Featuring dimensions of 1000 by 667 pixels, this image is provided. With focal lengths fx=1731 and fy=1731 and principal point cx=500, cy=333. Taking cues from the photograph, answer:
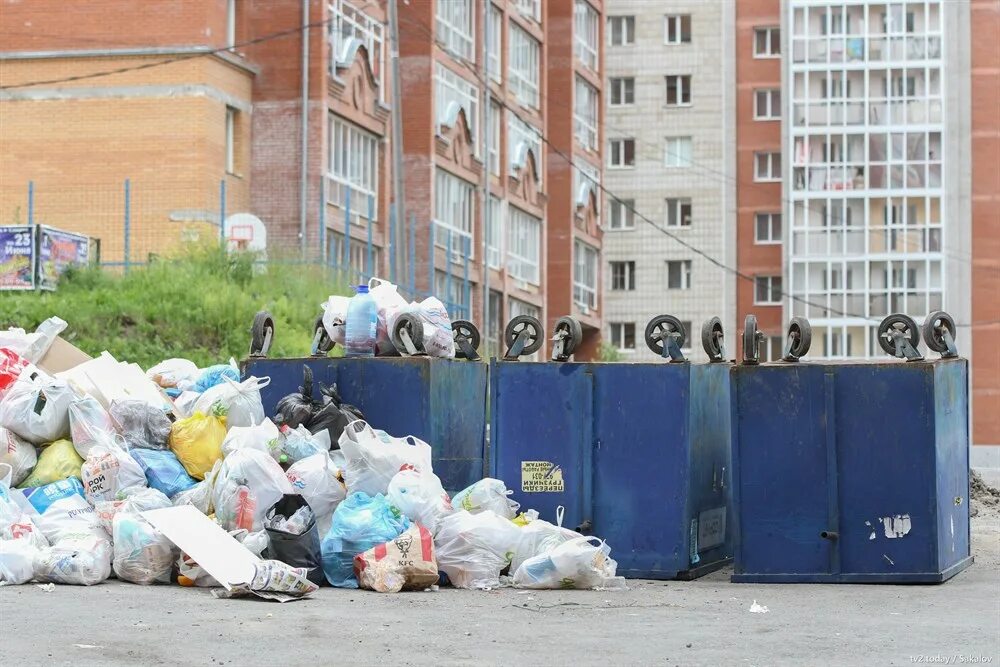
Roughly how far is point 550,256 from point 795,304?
12961mm

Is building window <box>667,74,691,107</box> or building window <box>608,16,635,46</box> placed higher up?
building window <box>608,16,635,46</box>

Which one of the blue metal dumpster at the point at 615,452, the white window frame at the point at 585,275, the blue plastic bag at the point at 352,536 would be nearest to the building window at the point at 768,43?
the white window frame at the point at 585,275

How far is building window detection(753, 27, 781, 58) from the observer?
63.1 meters

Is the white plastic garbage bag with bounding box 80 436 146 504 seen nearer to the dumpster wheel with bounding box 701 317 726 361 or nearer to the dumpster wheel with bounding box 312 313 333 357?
the dumpster wheel with bounding box 312 313 333 357

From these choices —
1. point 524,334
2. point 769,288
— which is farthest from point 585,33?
point 524,334

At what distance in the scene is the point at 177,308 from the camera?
2561 cm

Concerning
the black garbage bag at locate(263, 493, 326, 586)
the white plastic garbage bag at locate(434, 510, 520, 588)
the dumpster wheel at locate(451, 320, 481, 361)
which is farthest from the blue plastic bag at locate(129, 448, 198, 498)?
the dumpster wheel at locate(451, 320, 481, 361)

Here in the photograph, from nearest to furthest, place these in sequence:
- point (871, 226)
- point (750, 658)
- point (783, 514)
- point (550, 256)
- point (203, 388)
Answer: point (750, 658) → point (783, 514) → point (203, 388) → point (550, 256) → point (871, 226)

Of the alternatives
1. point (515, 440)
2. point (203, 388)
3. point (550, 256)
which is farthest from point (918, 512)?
point (550, 256)

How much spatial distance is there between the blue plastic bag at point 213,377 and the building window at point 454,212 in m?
25.6

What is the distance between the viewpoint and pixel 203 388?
41.4ft

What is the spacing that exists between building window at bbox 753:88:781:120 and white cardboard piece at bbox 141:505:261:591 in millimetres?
54793

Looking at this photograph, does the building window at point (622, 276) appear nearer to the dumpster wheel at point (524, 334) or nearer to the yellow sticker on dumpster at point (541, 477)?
the dumpster wheel at point (524, 334)

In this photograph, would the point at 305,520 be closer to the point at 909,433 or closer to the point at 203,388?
the point at 203,388
